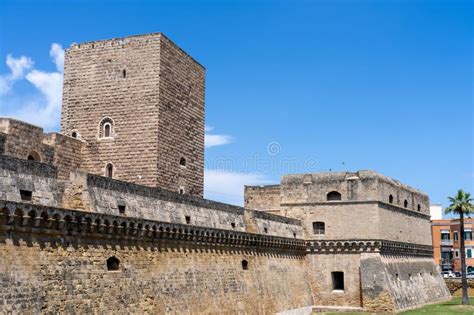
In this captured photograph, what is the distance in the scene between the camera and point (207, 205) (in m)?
24.2

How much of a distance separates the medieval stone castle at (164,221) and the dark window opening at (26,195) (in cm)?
12

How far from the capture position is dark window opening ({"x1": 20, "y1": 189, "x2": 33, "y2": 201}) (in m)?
15.4

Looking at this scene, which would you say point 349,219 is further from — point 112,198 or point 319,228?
point 112,198

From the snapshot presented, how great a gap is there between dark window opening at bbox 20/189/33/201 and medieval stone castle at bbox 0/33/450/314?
0.12m

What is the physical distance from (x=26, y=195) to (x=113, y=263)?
3807 mm

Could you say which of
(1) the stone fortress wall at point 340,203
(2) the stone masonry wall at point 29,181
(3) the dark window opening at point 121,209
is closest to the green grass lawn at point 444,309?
(1) the stone fortress wall at point 340,203

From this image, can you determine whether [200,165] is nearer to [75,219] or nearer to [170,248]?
[170,248]

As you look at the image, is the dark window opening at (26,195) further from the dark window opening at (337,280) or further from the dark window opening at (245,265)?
the dark window opening at (337,280)

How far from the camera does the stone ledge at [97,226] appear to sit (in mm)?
14675

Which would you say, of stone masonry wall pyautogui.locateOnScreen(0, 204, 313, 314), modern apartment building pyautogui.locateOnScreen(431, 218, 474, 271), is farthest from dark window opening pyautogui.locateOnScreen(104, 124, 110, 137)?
modern apartment building pyautogui.locateOnScreen(431, 218, 474, 271)

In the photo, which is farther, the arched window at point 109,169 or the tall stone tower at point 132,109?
the arched window at point 109,169

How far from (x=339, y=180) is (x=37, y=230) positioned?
21.3 metres

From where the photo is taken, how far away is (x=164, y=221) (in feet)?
67.5

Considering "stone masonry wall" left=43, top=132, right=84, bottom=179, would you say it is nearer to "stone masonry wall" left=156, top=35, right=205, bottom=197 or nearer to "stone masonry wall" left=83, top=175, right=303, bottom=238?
"stone masonry wall" left=156, top=35, right=205, bottom=197
